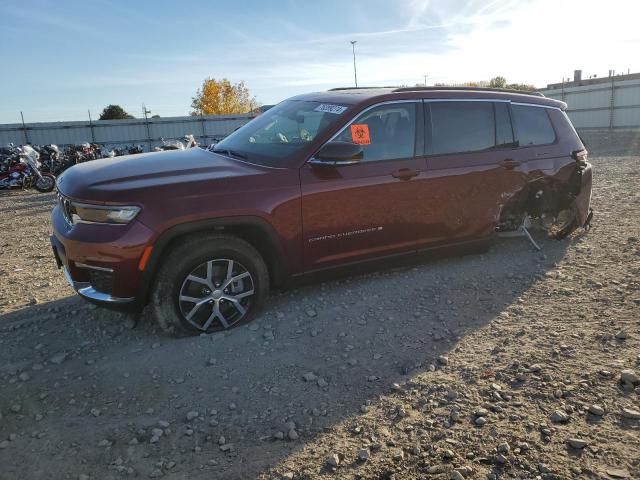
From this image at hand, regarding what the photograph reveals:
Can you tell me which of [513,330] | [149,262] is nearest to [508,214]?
[513,330]

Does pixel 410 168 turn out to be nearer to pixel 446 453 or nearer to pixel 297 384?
pixel 297 384

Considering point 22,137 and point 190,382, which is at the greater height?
point 22,137

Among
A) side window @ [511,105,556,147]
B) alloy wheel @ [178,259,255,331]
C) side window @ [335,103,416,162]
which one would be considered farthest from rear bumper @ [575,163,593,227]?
alloy wheel @ [178,259,255,331]

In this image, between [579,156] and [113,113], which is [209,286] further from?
[113,113]

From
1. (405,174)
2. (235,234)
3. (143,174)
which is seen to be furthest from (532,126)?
(143,174)

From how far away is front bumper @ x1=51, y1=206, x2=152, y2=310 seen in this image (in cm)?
341

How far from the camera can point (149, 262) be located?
347 centimetres

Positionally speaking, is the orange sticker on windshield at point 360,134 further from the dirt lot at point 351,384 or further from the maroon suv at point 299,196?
the dirt lot at point 351,384

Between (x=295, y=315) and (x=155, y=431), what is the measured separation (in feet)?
5.31

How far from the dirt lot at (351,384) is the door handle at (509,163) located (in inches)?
43.4

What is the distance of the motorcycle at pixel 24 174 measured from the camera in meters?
13.7

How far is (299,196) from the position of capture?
155 inches

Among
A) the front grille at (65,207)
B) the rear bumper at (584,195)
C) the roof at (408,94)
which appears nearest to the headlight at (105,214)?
the front grille at (65,207)

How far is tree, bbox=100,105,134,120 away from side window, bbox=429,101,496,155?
53827 mm
